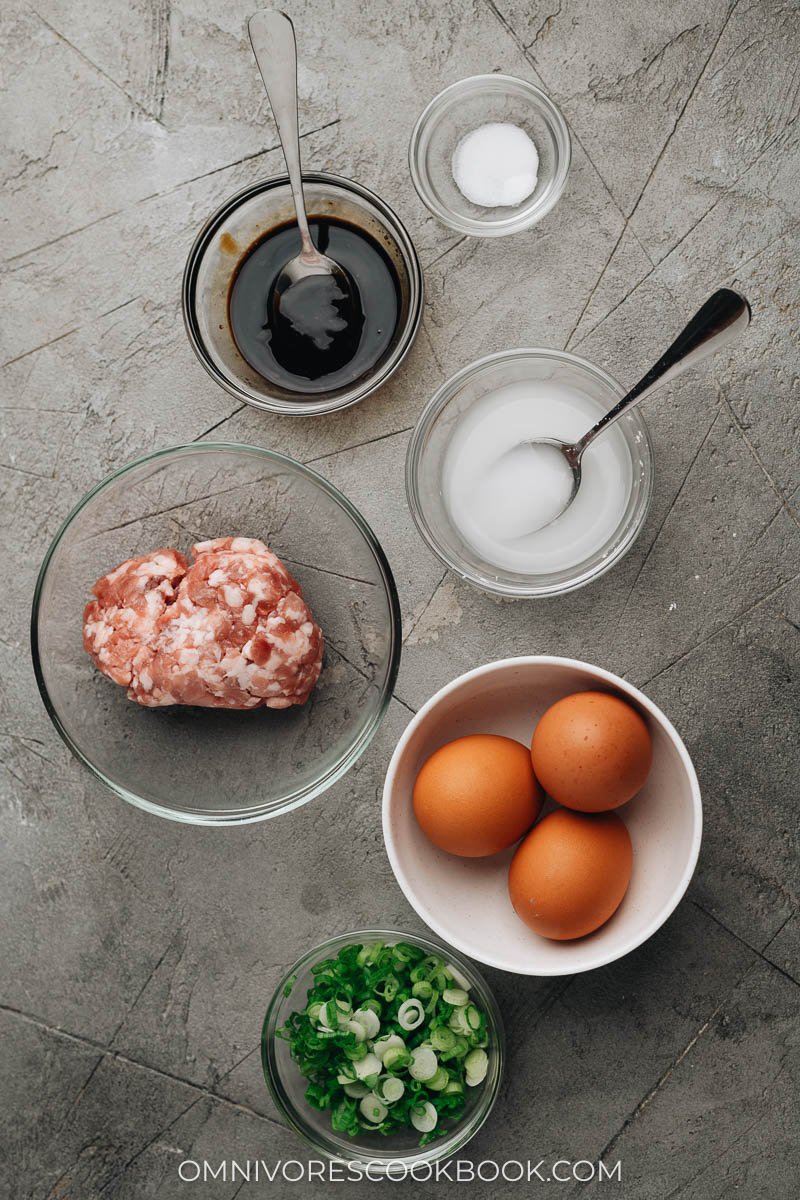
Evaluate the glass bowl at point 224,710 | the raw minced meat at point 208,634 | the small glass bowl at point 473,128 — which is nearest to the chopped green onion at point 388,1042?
the glass bowl at point 224,710

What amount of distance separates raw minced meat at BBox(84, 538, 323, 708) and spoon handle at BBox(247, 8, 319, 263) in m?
0.51

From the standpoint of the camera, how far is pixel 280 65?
0.99m

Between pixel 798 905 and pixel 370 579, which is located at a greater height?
pixel 370 579

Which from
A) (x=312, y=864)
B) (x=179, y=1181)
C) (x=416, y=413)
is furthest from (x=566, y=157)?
(x=179, y=1181)

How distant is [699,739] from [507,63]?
3.18 feet

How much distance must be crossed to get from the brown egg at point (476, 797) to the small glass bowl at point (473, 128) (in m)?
0.70

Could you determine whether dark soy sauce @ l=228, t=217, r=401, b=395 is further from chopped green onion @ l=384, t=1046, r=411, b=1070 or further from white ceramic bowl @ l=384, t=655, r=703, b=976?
chopped green onion @ l=384, t=1046, r=411, b=1070

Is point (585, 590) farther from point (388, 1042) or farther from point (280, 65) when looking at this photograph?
point (280, 65)

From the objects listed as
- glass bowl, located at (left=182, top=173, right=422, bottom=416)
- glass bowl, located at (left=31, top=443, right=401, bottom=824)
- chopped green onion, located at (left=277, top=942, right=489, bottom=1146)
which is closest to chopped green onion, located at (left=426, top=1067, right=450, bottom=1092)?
chopped green onion, located at (left=277, top=942, right=489, bottom=1146)

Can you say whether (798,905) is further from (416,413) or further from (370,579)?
(416,413)

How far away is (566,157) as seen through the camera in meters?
1.16

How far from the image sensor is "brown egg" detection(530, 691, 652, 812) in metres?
0.90

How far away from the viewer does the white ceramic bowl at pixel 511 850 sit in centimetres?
96

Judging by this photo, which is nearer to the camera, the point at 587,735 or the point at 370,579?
the point at 587,735
